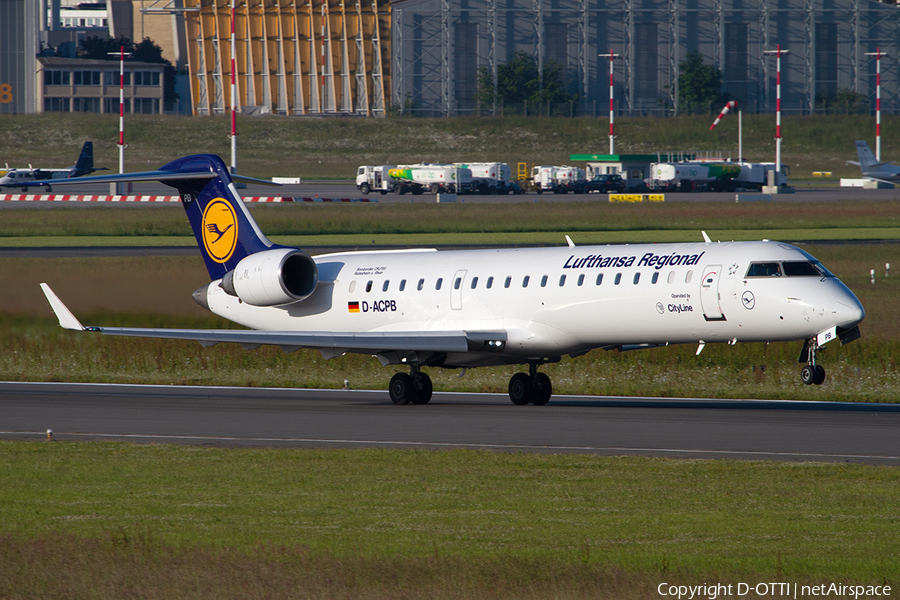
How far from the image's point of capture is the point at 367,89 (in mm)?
147250

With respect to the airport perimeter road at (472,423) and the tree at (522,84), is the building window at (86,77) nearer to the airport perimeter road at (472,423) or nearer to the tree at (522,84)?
the tree at (522,84)

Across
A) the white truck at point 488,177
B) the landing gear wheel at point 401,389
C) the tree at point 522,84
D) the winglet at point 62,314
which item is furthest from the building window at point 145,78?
the landing gear wheel at point 401,389

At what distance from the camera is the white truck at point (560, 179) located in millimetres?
106188

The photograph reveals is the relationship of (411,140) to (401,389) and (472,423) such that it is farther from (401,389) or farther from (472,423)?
(472,423)

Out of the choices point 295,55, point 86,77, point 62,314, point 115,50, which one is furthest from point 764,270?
point 115,50

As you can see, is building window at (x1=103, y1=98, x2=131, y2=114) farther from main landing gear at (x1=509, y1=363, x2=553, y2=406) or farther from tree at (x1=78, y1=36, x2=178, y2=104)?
main landing gear at (x1=509, y1=363, x2=553, y2=406)

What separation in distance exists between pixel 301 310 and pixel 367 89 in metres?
119

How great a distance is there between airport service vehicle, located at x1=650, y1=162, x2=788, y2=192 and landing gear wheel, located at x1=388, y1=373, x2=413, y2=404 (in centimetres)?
8172

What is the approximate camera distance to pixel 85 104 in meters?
164

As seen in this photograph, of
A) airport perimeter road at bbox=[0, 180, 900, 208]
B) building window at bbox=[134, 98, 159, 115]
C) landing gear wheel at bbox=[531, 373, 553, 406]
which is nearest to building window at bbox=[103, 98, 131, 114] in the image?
building window at bbox=[134, 98, 159, 115]

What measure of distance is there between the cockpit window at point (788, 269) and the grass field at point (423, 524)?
24.4 ft

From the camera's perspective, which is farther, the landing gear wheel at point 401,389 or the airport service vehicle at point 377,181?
the airport service vehicle at point 377,181

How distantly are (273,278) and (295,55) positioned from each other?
123 m

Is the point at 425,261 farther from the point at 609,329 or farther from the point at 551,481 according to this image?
the point at 551,481
